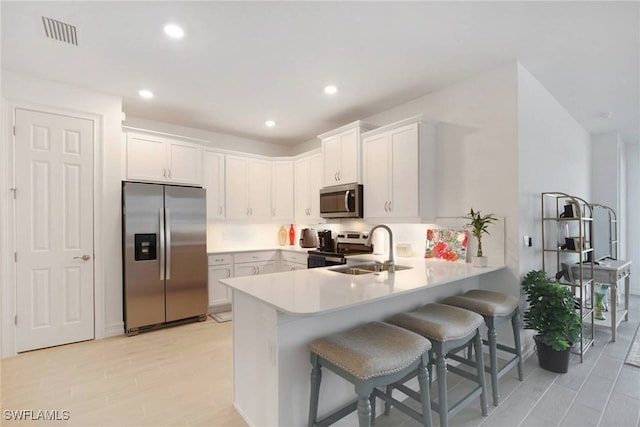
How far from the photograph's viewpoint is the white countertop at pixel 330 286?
61.9 inches

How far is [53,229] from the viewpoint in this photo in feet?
10.6

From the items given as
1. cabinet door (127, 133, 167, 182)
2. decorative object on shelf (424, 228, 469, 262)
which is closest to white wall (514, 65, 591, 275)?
decorative object on shelf (424, 228, 469, 262)

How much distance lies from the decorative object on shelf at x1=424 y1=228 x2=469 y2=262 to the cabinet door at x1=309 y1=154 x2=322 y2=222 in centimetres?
185

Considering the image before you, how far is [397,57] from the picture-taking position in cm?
271

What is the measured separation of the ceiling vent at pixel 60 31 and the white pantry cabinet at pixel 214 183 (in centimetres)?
208

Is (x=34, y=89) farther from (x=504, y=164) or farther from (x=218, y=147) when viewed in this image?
(x=504, y=164)

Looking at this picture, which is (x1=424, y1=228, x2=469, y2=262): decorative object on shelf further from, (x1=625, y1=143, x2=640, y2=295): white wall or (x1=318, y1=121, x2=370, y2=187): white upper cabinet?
(x1=625, y1=143, x2=640, y2=295): white wall

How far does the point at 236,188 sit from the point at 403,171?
263 cm

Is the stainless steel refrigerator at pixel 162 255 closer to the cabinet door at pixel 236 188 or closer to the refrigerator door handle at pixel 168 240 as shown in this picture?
the refrigerator door handle at pixel 168 240

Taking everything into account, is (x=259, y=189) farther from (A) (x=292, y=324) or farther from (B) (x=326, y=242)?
(A) (x=292, y=324)

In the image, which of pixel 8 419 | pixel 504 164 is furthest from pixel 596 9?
pixel 8 419

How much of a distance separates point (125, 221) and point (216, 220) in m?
1.26

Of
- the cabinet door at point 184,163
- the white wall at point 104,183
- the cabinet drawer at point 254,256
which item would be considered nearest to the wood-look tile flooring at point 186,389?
the white wall at point 104,183

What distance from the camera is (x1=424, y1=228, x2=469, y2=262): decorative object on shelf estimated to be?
10.1ft
